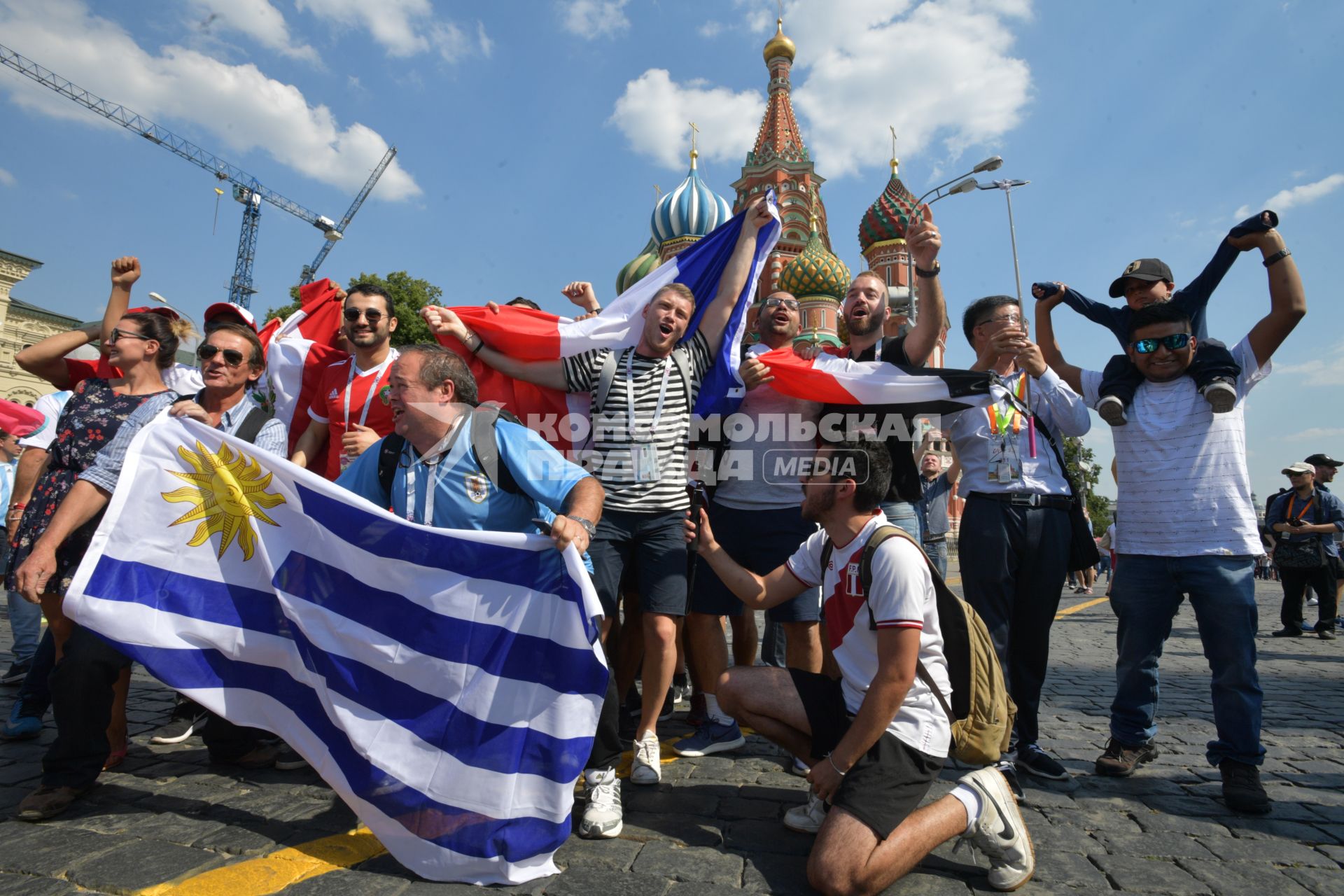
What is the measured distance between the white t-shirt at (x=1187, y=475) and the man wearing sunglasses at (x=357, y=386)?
4052 mm

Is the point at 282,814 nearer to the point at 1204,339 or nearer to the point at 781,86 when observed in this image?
the point at 1204,339

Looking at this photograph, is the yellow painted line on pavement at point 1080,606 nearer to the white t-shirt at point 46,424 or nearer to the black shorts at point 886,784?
the black shorts at point 886,784

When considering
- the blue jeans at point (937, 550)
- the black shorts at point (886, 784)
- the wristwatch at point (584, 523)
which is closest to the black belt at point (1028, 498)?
the black shorts at point (886, 784)

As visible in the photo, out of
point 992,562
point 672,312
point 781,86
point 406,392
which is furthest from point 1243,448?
point 781,86

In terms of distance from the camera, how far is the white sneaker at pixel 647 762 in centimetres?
343

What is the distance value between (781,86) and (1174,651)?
4547 centimetres

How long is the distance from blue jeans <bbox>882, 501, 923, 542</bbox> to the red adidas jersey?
9.60ft

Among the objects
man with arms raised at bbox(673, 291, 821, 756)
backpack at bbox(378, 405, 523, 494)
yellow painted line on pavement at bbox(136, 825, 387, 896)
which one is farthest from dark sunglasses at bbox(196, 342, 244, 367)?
man with arms raised at bbox(673, 291, 821, 756)

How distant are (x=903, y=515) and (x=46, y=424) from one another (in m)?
5.70

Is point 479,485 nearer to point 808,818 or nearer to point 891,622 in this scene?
point 891,622

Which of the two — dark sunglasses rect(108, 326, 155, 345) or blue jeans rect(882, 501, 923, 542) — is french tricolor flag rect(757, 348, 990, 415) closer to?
blue jeans rect(882, 501, 923, 542)

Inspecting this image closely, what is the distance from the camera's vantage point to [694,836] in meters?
2.87

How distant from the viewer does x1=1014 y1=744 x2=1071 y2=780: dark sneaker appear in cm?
362

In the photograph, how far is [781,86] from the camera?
4619cm
